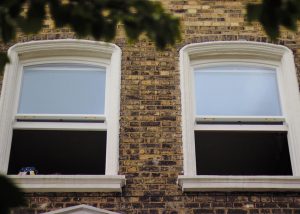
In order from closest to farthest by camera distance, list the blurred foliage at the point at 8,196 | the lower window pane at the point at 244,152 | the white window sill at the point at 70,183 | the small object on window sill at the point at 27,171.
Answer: the blurred foliage at the point at 8,196 → the white window sill at the point at 70,183 → the small object on window sill at the point at 27,171 → the lower window pane at the point at 244,152

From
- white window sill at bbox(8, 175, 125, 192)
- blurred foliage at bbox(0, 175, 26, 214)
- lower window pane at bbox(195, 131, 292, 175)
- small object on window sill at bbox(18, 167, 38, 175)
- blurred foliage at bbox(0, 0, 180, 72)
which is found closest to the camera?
blurred foliage at bbox(0, 175, 26, 214)

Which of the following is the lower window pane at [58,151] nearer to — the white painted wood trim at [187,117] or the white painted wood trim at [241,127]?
the white painted wood trim at [187,117]

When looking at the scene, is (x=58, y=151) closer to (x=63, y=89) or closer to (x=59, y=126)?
(x=59, y=126)

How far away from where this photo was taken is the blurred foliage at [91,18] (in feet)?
11.8

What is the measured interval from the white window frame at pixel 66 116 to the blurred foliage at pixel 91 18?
9.69ft

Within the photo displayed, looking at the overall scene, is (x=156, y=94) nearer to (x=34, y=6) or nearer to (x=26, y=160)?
(x=26, y=160)

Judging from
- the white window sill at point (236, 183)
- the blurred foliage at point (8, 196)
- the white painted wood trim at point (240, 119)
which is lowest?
the blurred foliage at point (8, 196)

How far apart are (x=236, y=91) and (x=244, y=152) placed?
1023 millimetres

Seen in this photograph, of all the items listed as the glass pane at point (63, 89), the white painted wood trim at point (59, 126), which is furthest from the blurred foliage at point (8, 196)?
the glass pane at point (63, 89)

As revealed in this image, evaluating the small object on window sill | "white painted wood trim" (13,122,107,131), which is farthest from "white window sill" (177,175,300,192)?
the small object on window sill

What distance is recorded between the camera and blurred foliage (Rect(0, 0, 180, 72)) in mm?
3592

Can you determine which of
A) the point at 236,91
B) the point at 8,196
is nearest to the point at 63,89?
the point at 236,91

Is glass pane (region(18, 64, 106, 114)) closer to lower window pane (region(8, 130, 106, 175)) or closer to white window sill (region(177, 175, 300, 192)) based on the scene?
lower window pane (region(8, 130, 106, 175))

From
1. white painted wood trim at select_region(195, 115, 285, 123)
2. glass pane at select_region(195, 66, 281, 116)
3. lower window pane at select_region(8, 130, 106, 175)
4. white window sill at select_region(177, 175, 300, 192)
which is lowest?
white window sill at select_region(177, 175, 300, 192)
